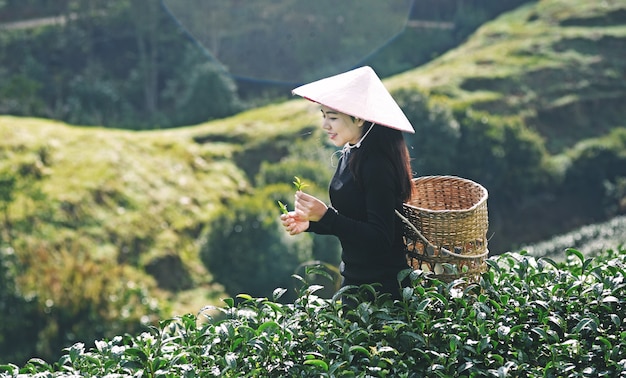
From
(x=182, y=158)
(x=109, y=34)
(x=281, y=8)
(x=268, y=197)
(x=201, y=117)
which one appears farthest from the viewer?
(x=109, y=34)

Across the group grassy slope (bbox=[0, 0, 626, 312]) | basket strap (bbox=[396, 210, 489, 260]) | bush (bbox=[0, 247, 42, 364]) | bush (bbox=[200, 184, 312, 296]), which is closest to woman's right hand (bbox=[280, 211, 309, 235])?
basket strap (bbox=[396, 210, 489, 260])

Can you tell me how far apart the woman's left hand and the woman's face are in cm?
34

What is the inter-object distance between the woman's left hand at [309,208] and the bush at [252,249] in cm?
825

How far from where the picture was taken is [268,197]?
12156mm

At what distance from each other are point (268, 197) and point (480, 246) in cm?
909

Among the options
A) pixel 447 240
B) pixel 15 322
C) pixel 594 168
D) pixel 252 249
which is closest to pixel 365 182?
pixel 447 240

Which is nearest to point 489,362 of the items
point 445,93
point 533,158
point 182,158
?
point 182,158

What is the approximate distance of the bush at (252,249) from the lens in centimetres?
1129

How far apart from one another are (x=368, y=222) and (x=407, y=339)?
42 centimetres

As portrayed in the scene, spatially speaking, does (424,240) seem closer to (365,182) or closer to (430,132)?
(365,182)

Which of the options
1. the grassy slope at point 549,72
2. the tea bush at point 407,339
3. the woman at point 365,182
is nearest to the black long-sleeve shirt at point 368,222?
the woman at point 365,182

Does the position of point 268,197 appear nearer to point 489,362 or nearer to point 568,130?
point 568,130

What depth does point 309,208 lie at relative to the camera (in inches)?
112

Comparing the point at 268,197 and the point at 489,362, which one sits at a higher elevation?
the point at 489,362
